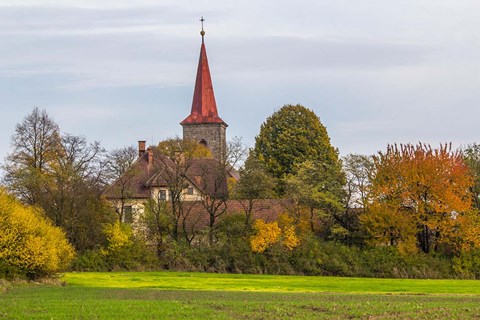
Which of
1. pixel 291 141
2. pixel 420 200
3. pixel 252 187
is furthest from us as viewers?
pixel 291 141

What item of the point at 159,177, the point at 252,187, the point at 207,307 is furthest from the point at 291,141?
the point at 207,307

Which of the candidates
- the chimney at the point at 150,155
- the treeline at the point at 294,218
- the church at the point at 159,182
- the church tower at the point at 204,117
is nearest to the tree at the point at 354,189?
the treeline at the point at 294,218

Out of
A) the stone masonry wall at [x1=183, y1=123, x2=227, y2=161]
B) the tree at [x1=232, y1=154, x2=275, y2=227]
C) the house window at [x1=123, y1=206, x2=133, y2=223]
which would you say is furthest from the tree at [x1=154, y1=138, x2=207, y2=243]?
the stone masonry wall at [x1=183, y1=123, x2=227, y2=161]

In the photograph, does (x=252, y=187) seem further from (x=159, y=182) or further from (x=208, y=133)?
(x=208, y=133)

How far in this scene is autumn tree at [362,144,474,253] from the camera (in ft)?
229

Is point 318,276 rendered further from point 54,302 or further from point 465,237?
point 54,302

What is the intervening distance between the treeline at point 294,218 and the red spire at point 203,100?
4939 centimetres

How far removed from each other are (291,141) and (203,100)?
36180 millimetres

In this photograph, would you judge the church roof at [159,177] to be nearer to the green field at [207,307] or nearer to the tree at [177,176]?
the tree at [177,176]

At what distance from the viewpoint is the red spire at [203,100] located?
131250 mm

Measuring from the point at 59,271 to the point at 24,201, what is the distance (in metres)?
19.4

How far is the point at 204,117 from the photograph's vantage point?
132 metres

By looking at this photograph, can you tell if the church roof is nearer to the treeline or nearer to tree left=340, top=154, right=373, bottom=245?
the treeline

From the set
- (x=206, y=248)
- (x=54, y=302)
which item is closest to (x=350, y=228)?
(x=206, y=248)
